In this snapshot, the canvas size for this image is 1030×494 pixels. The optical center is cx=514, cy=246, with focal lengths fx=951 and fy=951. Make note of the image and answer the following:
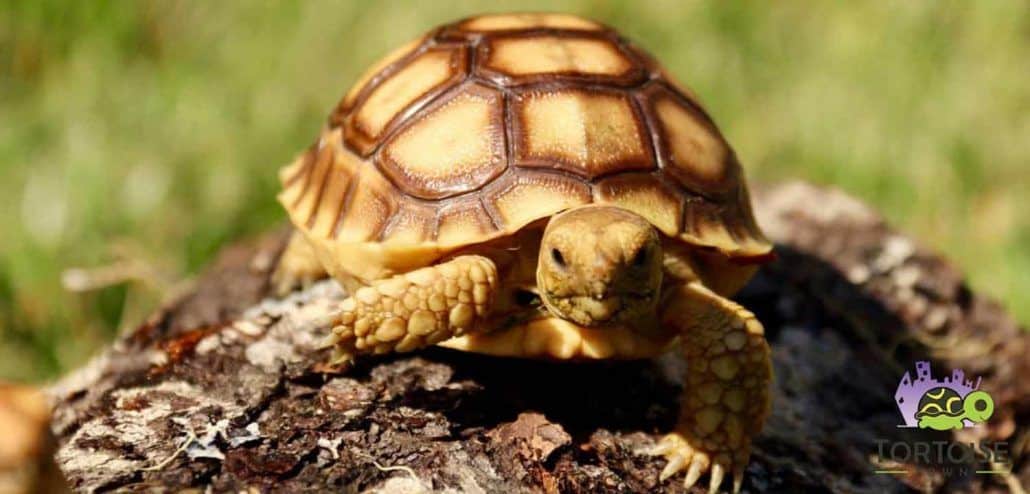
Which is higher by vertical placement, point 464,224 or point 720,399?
point 464,224

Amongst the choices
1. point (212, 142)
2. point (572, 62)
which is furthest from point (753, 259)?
point (212, 142)

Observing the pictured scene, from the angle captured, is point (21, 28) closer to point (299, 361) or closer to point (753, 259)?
point (299, 361)

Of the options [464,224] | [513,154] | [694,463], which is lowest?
[694,463]

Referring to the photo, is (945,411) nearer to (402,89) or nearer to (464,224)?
(464,224)

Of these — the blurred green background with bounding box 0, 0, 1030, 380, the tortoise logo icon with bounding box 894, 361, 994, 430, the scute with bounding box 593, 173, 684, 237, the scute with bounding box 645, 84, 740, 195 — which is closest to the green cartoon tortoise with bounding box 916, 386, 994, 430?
the tortoise logo icon with bounding box 894, 361, 994, 430

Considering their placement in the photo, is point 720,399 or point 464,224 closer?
point 720,399

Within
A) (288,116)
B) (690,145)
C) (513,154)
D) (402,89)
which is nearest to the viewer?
(513,154)

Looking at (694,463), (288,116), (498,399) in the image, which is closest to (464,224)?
(498,399)
